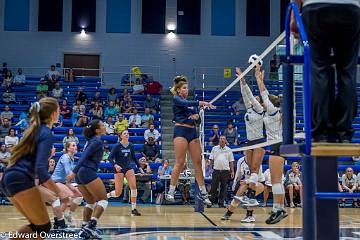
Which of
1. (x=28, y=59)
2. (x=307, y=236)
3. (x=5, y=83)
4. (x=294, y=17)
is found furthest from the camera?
(x=28, y=59)

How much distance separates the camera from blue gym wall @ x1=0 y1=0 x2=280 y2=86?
24.7 metres

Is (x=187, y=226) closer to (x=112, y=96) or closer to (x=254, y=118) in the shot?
(x=254, y=118)

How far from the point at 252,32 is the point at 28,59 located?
11.1 metres

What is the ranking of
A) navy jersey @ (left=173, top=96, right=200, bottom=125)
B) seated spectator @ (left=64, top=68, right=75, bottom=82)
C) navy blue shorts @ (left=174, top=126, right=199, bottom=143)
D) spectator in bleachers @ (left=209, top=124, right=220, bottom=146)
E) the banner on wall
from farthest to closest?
the banner on wall
seated spectator @ (left=64, top=68, right=75, bottom=82)
spectator in bleachers @ (left=209, top=124, right=220, bottom=146)
navy blue shorts @ (left=174, top=126, right=199, bottom=143)
navy jersey @ (left=173, top=96, right=200, bottom=125)

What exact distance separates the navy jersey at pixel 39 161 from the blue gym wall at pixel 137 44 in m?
19.9

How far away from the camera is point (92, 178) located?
7934 millimetres

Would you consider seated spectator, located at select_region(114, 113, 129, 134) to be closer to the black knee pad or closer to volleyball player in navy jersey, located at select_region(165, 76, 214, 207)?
volleyball player in navy jersey, located at select_region(165, 76, 214, 207)

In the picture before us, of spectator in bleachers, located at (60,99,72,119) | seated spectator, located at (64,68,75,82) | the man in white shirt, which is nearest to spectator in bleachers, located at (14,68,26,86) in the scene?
seated spectator, located at (64,68,75,82)

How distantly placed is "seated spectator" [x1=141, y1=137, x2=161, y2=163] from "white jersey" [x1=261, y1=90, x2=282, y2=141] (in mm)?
8809

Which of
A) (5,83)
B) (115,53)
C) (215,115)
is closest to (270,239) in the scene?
(215,115)

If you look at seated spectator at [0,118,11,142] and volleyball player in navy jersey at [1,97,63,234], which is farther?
seated spectator at [0,118,11,142]

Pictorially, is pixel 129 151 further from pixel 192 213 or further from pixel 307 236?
pixel 307 236

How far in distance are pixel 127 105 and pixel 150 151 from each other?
418 centimetres

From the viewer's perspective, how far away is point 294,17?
163 inches
